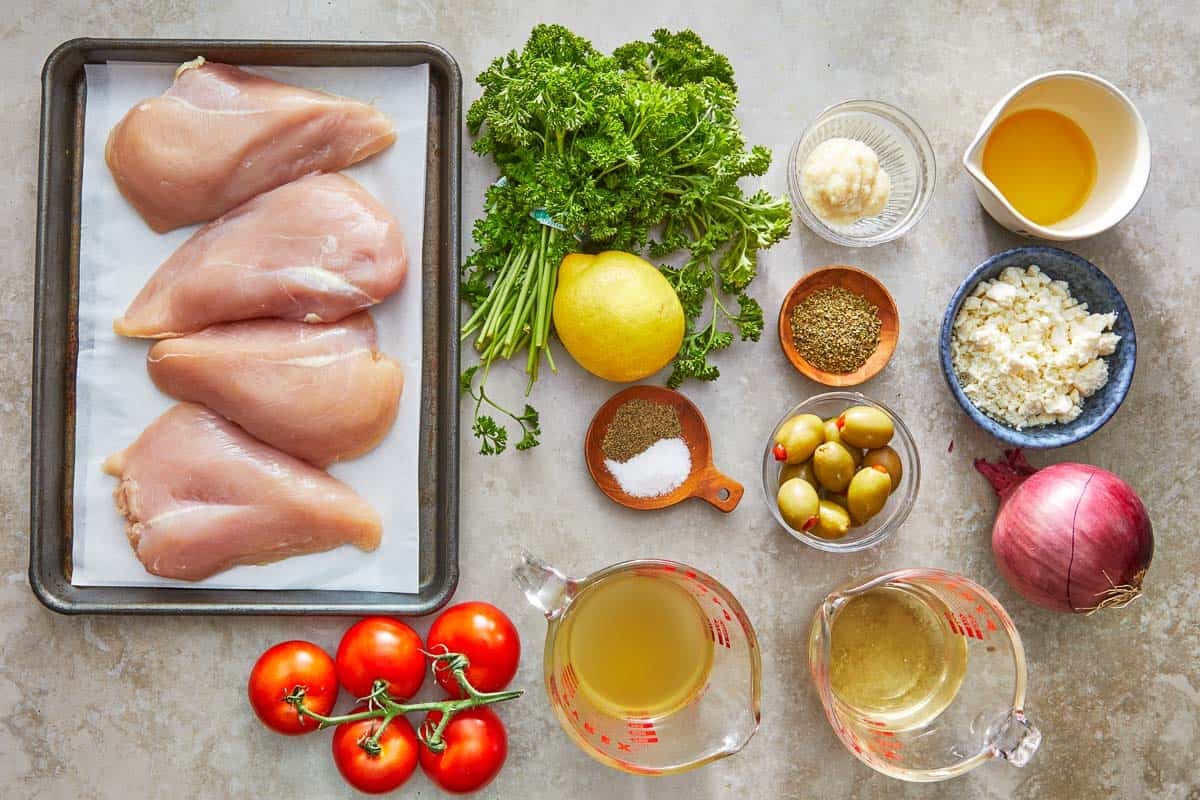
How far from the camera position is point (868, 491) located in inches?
65.2

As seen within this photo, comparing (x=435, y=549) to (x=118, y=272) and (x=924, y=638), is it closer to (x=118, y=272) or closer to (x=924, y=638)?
(x=118, y=272)

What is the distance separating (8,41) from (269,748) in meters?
1.41

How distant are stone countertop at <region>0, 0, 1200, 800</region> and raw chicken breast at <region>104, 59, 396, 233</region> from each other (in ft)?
0.54

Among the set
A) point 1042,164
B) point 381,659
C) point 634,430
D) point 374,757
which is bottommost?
point 374,757

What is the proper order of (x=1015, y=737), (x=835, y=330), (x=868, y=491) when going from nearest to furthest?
1. (x=1015, y=737)
2. (x=868, y=491)
3. (x=835, y=330)

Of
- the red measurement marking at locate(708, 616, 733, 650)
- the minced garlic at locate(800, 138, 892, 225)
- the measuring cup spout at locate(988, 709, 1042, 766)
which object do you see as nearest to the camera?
the measuring cup spout at locate(988, 709, 1042, 766)

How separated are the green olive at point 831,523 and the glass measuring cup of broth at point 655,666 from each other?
220 millimetres

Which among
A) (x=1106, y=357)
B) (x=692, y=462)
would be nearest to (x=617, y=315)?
(x=692, y=462)

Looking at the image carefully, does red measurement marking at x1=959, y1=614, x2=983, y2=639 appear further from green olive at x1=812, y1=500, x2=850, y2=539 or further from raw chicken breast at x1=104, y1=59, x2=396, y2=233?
raw chicken breast at x1=104, y1=59, x2=396, y2=233

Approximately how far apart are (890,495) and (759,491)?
0.24 metres

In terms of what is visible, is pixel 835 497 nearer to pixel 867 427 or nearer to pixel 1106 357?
pixel 867 427

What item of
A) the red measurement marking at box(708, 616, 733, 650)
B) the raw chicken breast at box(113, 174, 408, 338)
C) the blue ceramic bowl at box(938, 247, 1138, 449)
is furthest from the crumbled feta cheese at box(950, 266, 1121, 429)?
the raw chicken breast at box(113, 174, 408, 338)

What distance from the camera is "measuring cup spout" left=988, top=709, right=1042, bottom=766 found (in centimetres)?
152

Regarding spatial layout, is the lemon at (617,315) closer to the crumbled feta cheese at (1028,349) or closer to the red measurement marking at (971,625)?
the crumbled feta cheese at (1028,349)
